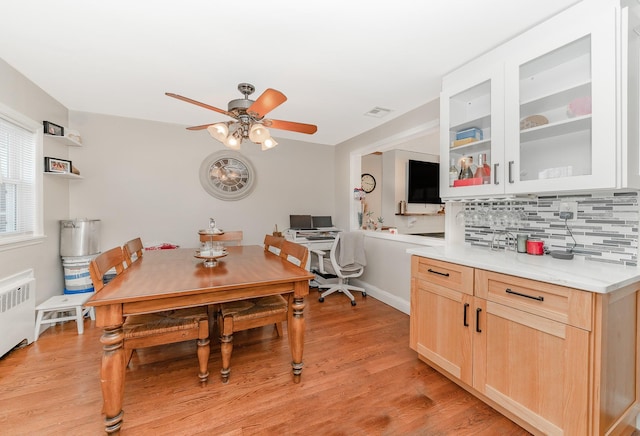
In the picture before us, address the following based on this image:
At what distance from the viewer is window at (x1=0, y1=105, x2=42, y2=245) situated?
7.48 feet

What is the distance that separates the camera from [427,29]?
1.74m

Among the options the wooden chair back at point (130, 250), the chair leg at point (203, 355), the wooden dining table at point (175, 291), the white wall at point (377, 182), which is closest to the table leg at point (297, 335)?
the wooden dining table at point (175, 291)

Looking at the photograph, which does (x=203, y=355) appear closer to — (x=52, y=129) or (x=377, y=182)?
(x=52, y=129)

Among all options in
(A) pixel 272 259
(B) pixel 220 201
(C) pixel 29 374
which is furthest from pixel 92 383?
(B) pixel 220 201

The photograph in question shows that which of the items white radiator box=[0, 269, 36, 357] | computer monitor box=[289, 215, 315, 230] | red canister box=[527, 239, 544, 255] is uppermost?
computer monitor box=[289, 215, 315, 230]

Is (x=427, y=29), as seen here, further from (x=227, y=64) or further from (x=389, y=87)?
(x=227, y=64)

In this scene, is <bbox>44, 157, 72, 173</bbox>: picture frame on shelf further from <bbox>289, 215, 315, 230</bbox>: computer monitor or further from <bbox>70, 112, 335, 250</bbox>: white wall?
<bbox>289, 215, 315, 230</bbox>: computer monitor

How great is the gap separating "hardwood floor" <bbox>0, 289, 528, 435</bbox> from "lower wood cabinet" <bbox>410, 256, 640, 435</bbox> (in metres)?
0.21

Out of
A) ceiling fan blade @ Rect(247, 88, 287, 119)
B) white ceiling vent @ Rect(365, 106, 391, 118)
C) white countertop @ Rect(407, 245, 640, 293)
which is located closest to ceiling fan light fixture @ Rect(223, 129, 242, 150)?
ceiling fan blade @ Rect(247, 88, 287, 119)

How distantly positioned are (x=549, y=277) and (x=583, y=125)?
914mm

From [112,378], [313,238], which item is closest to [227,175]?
[313,238]

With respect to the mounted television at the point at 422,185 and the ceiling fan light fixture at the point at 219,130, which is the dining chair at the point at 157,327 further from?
the mounted television at the point at 422,185

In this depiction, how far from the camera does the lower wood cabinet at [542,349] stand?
3.92 ft

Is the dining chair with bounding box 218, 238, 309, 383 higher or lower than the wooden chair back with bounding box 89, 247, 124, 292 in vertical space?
lower
